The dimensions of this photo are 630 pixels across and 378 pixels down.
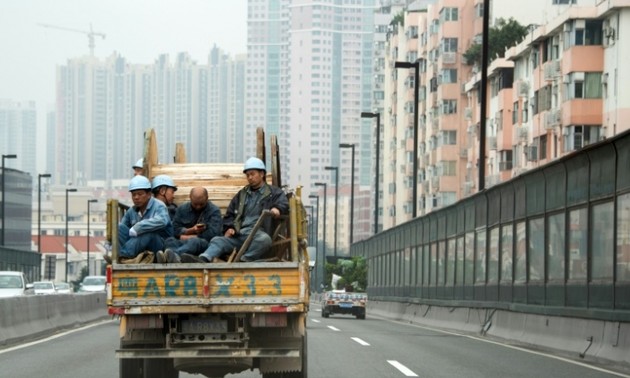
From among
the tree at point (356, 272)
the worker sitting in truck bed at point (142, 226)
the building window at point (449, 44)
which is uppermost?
the building window at point (449, 44)

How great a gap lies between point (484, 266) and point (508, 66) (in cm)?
5448

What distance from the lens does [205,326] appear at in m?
12.9

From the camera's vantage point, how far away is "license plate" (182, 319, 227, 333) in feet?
42.4

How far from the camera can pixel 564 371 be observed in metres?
18.3

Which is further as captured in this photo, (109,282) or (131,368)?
(131,368)

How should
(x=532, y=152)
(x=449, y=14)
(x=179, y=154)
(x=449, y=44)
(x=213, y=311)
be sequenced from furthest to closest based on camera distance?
1. (x=449, y=44)
2. (x=449, y=14)
3. (x=532, y=152)
4. (x=179, y=154)
5. (x=213, y=311)

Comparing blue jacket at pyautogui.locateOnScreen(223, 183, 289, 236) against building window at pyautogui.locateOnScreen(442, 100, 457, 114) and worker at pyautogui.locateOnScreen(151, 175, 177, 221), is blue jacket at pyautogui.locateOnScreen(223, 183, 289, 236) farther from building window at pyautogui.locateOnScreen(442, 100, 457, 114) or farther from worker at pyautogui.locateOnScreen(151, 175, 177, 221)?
building window at pyautogui.locateOnScreen(442, 100, 457, 114)

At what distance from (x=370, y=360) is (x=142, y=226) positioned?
6.81 metres

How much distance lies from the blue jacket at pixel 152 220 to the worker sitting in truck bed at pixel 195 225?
14 cm

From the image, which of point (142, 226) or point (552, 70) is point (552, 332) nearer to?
point (142, 226)

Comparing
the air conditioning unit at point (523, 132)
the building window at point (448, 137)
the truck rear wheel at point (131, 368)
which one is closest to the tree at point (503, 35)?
the air conditioning unit at point (523, 132)

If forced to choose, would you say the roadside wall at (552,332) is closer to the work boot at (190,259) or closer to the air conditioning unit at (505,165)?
the work boot at (190,259)

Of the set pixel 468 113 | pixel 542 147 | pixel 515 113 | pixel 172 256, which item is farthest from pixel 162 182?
pixel 468 113

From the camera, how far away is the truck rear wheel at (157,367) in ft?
46.3
